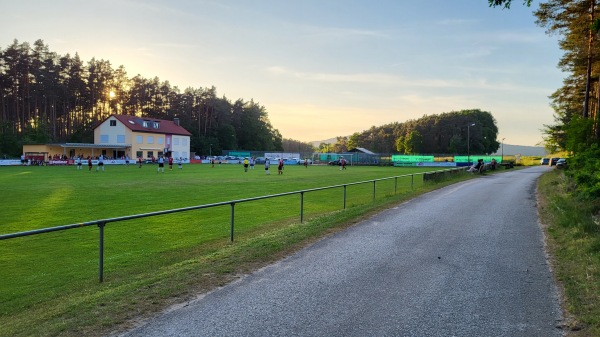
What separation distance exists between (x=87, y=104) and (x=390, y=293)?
305ft

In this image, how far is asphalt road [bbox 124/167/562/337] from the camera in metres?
4.36

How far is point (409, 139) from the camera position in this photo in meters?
119

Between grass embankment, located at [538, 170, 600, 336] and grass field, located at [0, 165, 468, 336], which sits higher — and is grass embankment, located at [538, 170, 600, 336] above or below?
above

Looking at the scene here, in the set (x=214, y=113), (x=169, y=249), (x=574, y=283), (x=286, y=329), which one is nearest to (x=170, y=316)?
(x=286, y=329)

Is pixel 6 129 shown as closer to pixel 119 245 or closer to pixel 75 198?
pixel 75 198

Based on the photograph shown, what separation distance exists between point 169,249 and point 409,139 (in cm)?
11508

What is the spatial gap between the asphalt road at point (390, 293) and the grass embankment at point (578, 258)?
192 millimetres

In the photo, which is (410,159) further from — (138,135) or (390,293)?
(390,293)

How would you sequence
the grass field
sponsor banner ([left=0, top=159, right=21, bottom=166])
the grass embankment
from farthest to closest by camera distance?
1. sponsor banner ([left=0, top=159, right=21, bottom=166])
2. the grass field
3. the grass embankment

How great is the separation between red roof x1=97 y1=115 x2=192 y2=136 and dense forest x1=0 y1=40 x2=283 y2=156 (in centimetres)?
1057

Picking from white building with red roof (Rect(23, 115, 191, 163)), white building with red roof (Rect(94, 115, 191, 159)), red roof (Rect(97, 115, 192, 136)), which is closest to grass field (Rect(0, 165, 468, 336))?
white building with red roof (Rect(23, 115, 191, 163))

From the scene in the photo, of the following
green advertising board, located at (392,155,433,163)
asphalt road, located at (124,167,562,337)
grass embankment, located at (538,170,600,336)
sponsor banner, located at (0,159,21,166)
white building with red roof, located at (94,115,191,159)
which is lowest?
sponsor banner, located at (0,159,21,166)

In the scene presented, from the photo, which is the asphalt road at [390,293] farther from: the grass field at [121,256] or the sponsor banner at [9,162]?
the sponsor banner at [9,162]

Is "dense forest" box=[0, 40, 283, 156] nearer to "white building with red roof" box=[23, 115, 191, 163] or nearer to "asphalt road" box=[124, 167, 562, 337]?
"white building with red roof" box=[23, 115, 191, 163]
